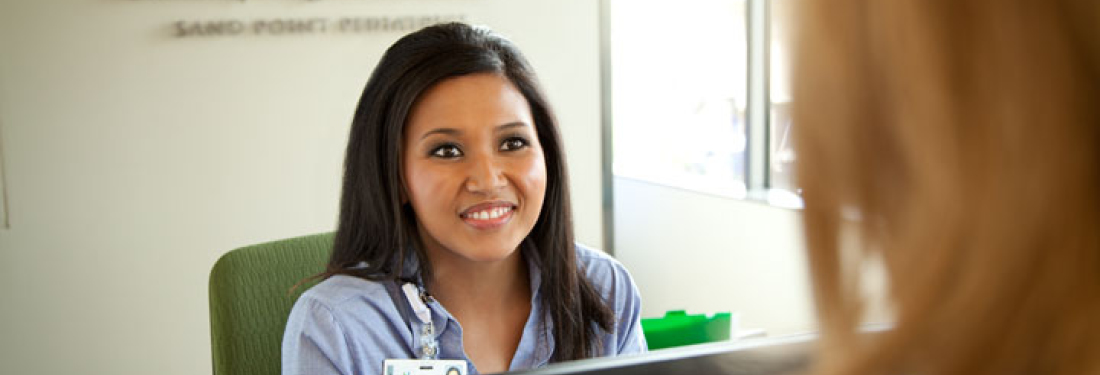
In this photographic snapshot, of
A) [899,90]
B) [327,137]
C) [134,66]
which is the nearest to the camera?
[899,90]

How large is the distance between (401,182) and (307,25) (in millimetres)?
1839

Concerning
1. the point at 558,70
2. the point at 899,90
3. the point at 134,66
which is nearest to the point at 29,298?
the point at 134,66

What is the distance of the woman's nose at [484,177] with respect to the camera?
1509mm

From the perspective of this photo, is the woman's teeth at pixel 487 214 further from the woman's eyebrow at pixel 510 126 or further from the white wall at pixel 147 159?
the white wall at pixel 147 159

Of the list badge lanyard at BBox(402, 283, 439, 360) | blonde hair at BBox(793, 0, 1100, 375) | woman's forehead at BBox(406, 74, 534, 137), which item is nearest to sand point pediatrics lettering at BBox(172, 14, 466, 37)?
woman's forehead at BBox(406, 74, 534, 137)

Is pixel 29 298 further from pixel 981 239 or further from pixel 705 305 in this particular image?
pixel 981 239

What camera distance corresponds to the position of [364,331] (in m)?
1.46

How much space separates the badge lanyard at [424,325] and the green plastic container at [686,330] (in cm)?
55

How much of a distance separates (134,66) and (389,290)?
1988 mm

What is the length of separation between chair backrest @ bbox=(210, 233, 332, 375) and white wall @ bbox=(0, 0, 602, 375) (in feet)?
5.93

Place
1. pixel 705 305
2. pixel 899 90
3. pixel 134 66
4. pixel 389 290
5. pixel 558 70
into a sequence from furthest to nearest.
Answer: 1. pixel 705 305
2. pixel 558 70
3. pixel 134 66
4. pixel 389 290
5. pixel 899 90

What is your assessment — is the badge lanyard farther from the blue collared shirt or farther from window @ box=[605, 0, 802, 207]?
window @ box=[605, 0, 802, 207]

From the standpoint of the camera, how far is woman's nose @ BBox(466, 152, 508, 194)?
4.95ft

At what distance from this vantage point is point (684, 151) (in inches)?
188
